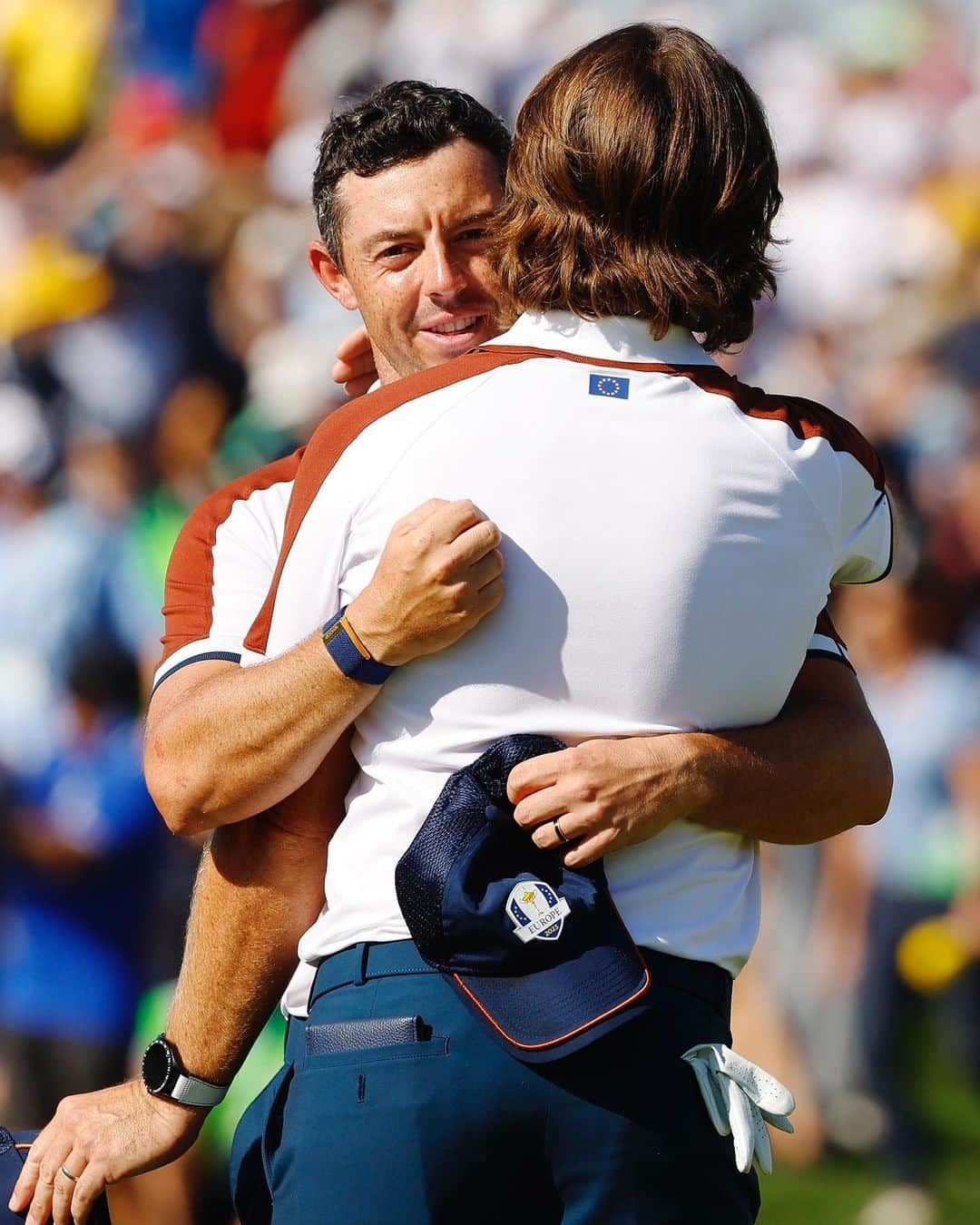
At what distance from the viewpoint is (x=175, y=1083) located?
6.27 feet

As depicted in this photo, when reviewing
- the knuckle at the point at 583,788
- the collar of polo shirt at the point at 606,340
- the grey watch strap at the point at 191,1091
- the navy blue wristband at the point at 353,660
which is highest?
the collar of polo shirt at the point at 606,340

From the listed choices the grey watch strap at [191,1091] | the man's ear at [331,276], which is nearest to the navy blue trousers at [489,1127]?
the grey watch strap at [191,1091]

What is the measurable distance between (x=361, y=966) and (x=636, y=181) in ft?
2.61

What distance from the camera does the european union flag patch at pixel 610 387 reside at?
1.57 m

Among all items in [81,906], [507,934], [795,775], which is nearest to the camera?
[507,934]

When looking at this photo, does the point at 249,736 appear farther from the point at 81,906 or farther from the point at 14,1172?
the point at 81,906

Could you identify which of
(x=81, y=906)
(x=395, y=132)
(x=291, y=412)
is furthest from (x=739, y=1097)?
(x=291, y=412)

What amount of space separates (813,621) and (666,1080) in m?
0.48

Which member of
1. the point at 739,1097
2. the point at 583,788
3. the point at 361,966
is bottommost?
the point at 739,1097

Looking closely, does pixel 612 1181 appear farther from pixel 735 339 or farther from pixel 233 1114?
pixel 233 1114

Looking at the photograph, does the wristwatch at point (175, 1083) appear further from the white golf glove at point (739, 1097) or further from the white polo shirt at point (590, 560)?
the white golf glove at point (739, 1097)

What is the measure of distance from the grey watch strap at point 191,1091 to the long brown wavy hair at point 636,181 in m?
0.96

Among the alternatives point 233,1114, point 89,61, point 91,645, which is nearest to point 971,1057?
point 233,1114

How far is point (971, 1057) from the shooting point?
190 inches
